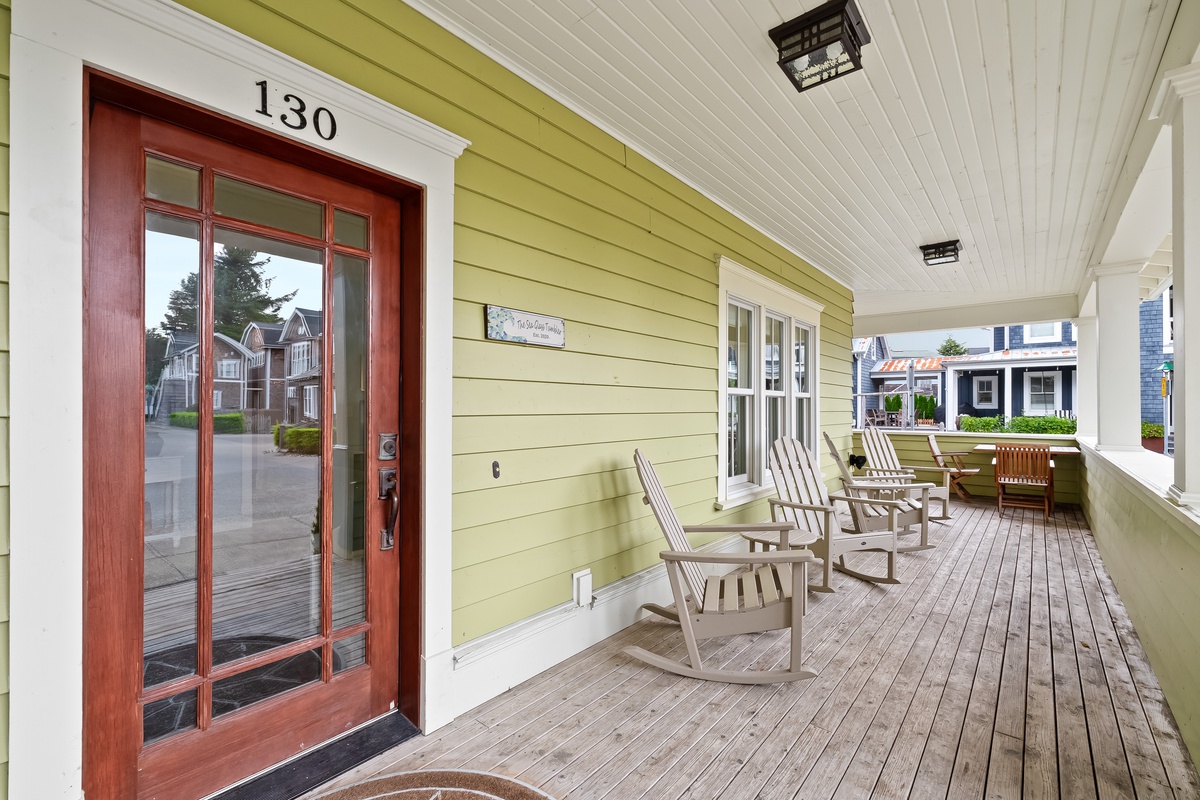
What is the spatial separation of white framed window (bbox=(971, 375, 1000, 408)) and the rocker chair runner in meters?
12.8

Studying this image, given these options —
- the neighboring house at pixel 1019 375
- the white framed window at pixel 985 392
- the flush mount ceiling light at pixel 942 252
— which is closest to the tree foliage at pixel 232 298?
the flush mount ceiling light at pixel 942 252

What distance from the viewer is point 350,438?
2.06 m

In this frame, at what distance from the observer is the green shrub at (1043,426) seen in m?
9.36

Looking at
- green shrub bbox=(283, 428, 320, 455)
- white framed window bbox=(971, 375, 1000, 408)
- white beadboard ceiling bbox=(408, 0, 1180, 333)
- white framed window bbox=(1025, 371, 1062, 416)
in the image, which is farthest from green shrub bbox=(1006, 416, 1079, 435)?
green shrub bbox=(283, 428, 320, 455)

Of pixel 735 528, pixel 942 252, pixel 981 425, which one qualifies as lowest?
pixel 735 528

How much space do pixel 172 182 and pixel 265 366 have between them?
581 millimetres


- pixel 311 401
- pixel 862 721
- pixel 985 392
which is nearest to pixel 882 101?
pixel 862 721

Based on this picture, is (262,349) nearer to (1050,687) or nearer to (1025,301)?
(1050,687)

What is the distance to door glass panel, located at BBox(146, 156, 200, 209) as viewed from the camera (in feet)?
5.20

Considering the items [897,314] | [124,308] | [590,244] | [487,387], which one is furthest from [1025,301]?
[124,308]

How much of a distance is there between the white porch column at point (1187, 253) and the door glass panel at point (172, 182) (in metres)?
3.35

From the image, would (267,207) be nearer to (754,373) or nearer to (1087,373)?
(754,373)

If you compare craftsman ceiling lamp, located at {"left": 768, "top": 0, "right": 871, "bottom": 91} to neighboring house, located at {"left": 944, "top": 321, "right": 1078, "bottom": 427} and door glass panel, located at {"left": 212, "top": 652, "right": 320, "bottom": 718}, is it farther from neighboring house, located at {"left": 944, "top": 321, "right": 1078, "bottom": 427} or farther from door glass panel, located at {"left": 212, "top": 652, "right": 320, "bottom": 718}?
neighboring house, located at {"left": 944, "top": 321, "right": 1078, "bottom": 427}

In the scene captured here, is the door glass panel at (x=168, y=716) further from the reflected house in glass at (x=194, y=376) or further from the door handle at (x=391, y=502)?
the reflected house in glass at (x=194, y=376)
